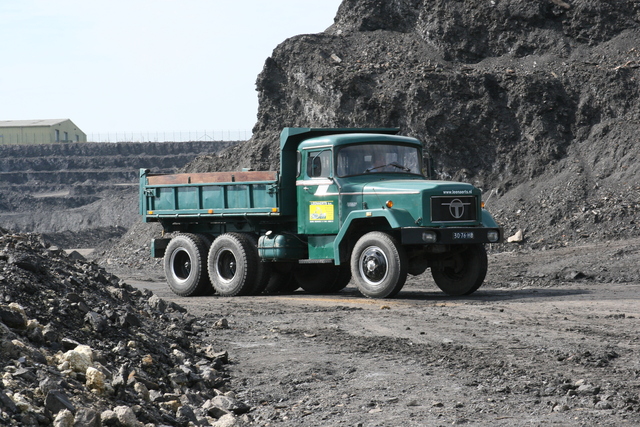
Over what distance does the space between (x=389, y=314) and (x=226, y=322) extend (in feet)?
7.52

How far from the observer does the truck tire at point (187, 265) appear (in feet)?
55.0

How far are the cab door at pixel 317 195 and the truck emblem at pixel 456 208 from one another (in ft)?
6.40

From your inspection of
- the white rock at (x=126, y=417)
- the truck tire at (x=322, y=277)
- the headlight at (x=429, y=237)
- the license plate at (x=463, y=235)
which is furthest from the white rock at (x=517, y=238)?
the white rock at (x=126, y=417)

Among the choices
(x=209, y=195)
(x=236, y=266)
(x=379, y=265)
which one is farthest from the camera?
(x=209, y=195)

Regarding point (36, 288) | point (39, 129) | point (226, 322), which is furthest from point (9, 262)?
point (39, 129)

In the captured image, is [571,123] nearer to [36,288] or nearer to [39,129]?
[36,288]

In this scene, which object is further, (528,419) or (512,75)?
(512,75)

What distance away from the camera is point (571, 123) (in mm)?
28797

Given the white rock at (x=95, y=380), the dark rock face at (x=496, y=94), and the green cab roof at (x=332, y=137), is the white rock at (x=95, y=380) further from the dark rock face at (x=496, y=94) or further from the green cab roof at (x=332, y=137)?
the dark rock face at (x=496, y=94)

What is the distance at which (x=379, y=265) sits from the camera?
1393cm

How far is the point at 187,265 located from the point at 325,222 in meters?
3.67

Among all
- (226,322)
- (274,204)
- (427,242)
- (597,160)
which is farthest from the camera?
(597,160)

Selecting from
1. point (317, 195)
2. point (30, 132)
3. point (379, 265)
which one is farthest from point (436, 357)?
point (30, 132)

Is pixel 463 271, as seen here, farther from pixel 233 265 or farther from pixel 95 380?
pixel 95 380
